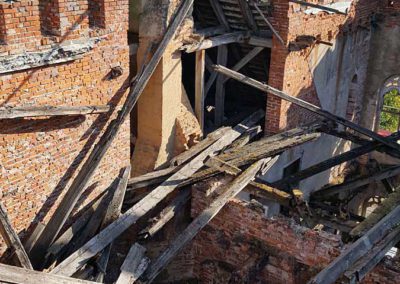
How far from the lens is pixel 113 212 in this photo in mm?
7348

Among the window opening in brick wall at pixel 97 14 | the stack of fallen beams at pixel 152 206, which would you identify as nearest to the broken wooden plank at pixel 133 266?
the stack of fallen beams at pixel 152 206

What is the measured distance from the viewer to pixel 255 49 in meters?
10.8

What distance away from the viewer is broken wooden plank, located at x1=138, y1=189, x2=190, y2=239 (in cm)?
762

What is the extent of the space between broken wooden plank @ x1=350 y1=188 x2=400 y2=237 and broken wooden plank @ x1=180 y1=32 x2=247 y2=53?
4.02 m

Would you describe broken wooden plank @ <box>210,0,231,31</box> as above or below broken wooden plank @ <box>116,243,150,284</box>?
above

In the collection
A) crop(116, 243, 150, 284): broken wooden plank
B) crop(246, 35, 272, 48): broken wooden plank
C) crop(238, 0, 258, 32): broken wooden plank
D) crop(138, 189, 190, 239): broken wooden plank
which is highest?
crop(238, 0, 258, 32): broken wooden plank

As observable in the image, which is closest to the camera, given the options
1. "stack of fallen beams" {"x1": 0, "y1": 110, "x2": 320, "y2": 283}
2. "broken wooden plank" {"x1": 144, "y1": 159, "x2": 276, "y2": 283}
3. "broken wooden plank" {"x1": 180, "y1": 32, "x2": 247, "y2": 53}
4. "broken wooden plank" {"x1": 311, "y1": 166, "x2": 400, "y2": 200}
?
"stack of fallen beams" {"x1": 0, "y1": 110, "x2": 320, "y2": 283}

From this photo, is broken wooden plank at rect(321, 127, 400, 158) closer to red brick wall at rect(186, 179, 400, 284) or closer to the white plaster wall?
the white plaster wall

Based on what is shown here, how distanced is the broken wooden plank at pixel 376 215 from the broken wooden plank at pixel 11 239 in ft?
13.8

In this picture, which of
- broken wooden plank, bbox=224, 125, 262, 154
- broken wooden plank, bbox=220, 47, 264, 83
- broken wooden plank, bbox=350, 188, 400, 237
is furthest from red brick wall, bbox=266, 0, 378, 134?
broken wooden plank, bbox=350, 188, 400, 237

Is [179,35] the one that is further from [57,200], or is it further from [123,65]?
[57,200]

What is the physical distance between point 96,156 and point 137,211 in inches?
38.7

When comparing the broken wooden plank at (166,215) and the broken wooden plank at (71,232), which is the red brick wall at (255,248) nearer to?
the broken wooden plank at (166,215)

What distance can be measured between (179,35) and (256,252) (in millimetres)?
3816
